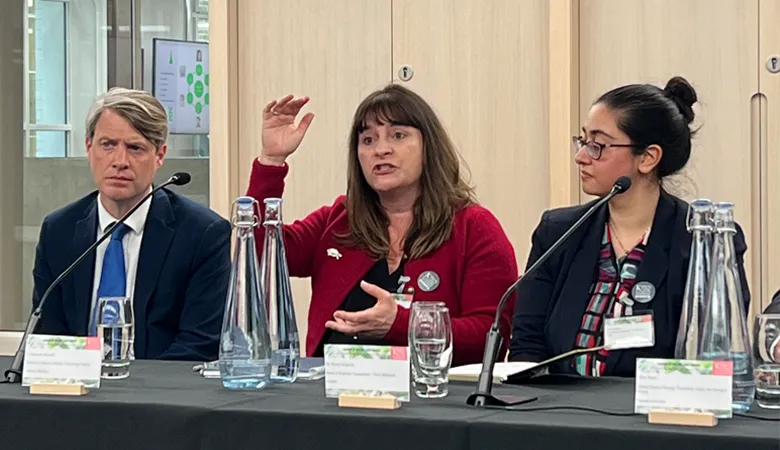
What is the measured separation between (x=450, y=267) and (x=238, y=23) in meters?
1.81

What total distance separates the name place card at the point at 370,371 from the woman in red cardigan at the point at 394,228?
93 cm

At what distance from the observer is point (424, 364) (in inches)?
66.8

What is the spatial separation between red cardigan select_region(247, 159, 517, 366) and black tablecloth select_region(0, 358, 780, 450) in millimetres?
710

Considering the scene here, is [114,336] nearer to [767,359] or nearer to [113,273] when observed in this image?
[113,273]

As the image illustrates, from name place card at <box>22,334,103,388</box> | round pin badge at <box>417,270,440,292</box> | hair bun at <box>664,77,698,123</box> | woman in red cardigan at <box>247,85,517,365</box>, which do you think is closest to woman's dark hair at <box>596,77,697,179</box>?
hair bun at <box>664,77,698,123</box>

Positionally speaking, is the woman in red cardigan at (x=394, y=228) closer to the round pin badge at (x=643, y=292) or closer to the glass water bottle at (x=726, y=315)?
the round pin badge at (x=643, y=292)

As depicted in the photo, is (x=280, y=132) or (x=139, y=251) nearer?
(x=139, y=251)

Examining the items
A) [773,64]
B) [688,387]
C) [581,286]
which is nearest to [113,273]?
[581,286]

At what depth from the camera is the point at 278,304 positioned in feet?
6.06

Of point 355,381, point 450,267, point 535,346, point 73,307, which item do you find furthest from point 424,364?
point 73,307

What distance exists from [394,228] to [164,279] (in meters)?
0.55

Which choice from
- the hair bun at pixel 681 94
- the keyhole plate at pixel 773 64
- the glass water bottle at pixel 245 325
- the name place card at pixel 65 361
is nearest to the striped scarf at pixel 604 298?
the hair bun at pixel 681 94

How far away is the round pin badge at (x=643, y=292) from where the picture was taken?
7.70ft

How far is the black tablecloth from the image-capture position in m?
1.38
